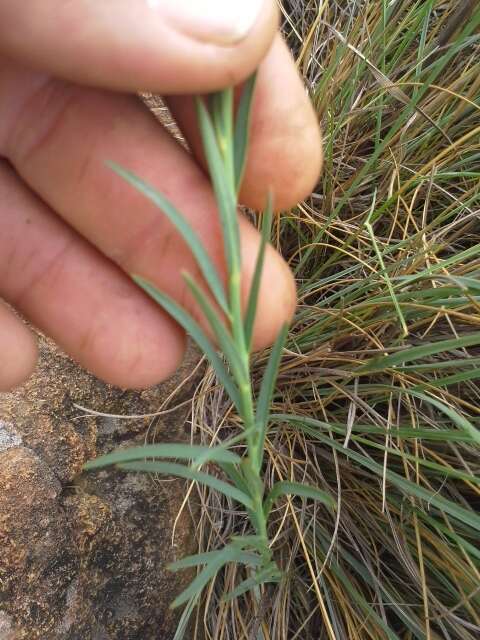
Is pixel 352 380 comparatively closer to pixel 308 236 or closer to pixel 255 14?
pixel 308 236

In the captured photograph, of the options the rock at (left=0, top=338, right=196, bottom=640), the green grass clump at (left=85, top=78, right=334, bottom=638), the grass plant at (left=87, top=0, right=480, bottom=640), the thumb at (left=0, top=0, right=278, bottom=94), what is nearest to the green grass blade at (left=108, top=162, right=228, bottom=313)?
the green grass clump at (left=85, top=78, right=334, bottom=638)

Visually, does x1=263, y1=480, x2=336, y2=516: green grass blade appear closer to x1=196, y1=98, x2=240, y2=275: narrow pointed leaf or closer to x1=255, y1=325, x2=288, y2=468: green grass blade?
x1=255, y1=325, x2=288, y2=468: green grass blade

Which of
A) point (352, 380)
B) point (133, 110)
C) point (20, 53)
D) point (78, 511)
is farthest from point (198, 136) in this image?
point (78, 511)

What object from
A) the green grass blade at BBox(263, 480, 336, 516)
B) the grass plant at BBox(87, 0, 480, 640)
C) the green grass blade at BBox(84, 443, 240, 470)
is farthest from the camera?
the grass plant at BBox(87, 0, 480, 640)

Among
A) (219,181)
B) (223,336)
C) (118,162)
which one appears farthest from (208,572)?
(118,162)

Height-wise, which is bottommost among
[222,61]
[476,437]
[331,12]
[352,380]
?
[352,380]

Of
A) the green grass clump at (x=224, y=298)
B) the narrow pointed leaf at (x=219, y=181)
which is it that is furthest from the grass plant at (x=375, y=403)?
the narrow pointed leaf at (x=219, y=181)

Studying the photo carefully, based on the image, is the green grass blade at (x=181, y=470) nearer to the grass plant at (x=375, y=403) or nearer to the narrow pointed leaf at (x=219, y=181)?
the grass plant at (x=375, y=403)
